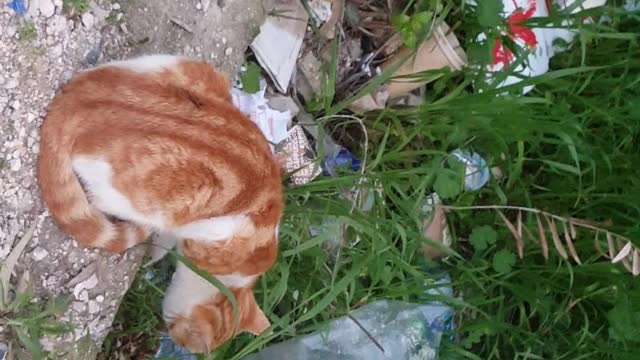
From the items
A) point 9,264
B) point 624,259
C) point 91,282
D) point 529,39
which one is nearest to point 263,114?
point 91,282

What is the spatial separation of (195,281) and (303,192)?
303 mm

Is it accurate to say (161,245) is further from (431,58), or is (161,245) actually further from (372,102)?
(431,58)

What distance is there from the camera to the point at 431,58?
6.46ft

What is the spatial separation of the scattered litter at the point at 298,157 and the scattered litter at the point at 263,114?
0.09ft

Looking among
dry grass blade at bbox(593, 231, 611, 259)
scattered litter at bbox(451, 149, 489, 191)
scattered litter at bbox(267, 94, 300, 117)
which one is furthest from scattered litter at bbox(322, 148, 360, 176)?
dry grass blade at bbox(593, 231, 611, 259)

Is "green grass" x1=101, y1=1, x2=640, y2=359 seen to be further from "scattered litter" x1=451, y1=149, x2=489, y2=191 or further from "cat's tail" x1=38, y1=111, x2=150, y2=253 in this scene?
"cat's tail" x1=38, y1=111, x2=150, y2=253

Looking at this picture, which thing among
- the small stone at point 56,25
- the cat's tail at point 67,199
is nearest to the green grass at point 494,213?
the cat's tail at point 67,199

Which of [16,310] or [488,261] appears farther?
[488,261]

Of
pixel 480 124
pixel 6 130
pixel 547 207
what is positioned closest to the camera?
pixel 6 130

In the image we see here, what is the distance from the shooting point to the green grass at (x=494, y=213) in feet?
5.56

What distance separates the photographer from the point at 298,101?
6.11ft

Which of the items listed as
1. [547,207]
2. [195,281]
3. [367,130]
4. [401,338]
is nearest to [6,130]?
[195,281]

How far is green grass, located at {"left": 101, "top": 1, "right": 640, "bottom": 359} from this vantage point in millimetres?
1695

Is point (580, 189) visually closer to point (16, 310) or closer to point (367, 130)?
point (367, 130)
